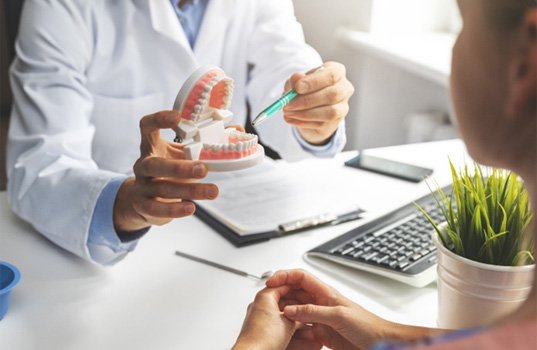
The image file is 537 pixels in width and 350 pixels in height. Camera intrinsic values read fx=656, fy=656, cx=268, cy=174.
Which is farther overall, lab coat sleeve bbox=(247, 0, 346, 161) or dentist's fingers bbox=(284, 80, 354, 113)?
lab coat sleeve bbox=(247, 0, 346, 161)

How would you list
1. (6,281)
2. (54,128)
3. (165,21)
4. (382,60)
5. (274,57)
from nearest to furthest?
1. (6,281)
2. (54,128)
3. (165,21)
4. (274,57)
5. (382,60)

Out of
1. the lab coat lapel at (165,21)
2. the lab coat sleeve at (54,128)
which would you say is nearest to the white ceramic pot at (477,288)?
the lab coat sleeve at (54,128)

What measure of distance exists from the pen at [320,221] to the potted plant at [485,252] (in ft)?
0.87

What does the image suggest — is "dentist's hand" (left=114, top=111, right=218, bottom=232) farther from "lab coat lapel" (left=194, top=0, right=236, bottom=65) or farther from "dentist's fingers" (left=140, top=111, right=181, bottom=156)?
"lab coat lapel" (left=194, top=0, right=236, bottom=65)

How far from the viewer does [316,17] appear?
71.3 inches

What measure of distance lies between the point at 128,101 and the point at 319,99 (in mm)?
417

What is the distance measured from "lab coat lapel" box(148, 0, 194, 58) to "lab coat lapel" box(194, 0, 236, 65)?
2.0 inches

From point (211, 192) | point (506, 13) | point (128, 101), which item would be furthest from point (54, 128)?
point (506, 13)

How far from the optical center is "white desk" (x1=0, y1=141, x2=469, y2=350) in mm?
673

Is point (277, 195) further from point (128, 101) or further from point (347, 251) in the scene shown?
point (128, 101)

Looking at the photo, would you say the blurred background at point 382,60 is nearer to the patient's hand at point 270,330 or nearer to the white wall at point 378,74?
the white wall at point 378,74

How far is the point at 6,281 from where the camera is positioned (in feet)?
2.39

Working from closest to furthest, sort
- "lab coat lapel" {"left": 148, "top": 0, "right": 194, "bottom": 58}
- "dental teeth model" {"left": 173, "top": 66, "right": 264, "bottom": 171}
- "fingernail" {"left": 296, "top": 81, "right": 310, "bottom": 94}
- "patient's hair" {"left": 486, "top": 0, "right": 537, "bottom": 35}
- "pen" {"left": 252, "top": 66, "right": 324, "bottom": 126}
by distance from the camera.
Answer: "patient's hair" {"left": 486, "top": 0, "right": 537, "bottom": 35} < "dental teeth model" {"left": 173, "top": 66, "right": 264, "bottom": 171} < "pen" {"left": 252, "top": 66, "right": 324, "bottom": 126} < "fingernail" {"left": 296, "top": 81, "right": 310, "bottom": 94} < "lab coat lapel" {"left": 148, "top": 0, "right": 194, "bottom": 58}

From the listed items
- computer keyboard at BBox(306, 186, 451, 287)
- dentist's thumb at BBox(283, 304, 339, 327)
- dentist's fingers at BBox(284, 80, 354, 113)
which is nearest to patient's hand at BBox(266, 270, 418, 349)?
dentist's thumb at BBox(283, 304, 339, 327)
